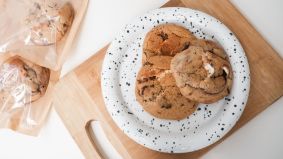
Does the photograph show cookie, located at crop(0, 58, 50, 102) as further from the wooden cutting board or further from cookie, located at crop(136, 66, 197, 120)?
cookie, located at crop(136, 66, 197, 120)

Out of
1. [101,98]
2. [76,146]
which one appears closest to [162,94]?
[101,98]

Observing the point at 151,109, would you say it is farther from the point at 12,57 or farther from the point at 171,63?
the point at 12,57

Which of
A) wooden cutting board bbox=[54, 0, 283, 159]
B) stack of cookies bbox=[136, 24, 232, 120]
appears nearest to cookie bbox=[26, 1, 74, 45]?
wooden cutting board bbox=[54, 0, 283, 159]

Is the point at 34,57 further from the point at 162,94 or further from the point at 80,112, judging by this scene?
the point at 162,94

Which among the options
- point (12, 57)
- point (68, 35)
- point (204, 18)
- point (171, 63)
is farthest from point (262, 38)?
point (12, 57)

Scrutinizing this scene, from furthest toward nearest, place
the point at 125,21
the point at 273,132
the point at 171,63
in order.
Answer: the point at 125,21 → the point at 273,132 → the point at 171,63

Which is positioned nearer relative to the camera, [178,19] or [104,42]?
[178,19]
